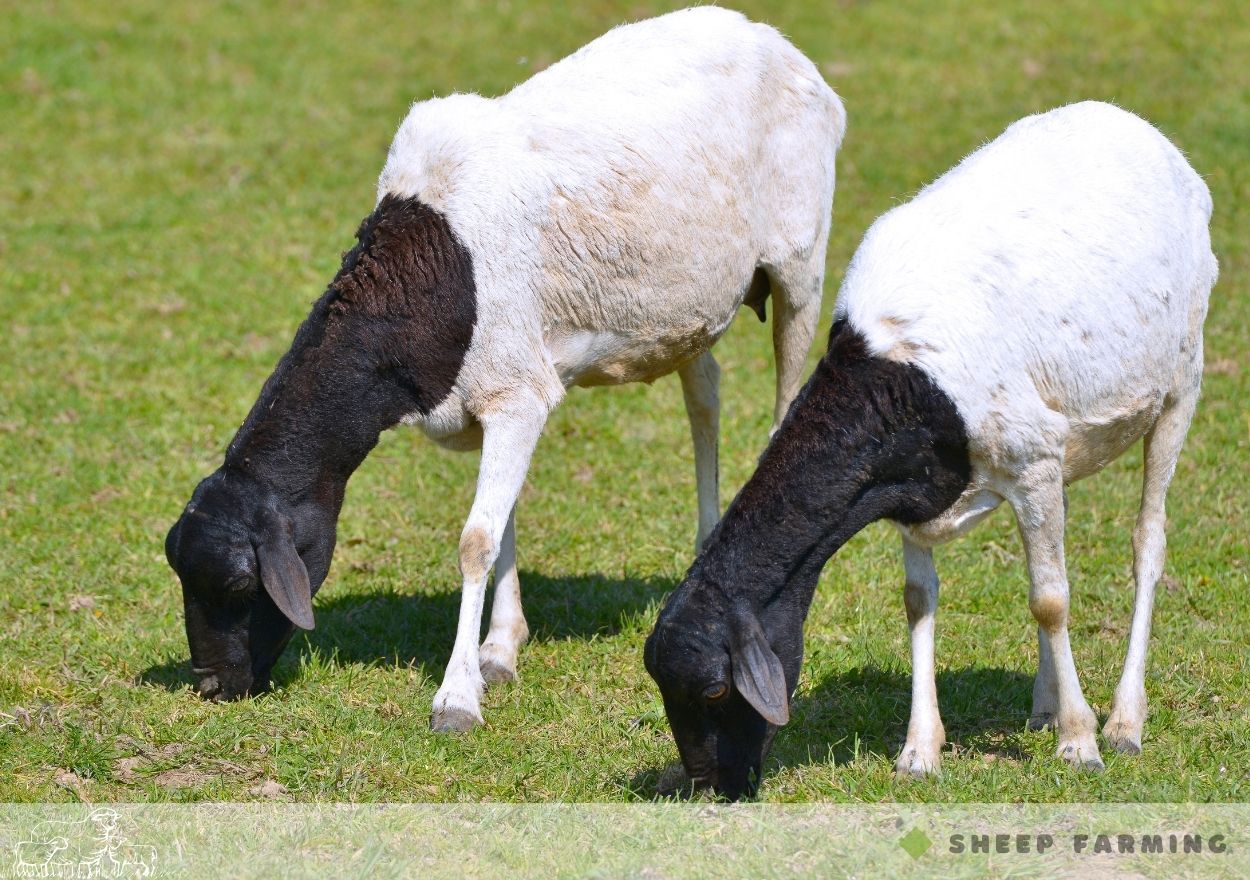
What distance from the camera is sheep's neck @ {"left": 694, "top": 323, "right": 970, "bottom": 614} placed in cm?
520

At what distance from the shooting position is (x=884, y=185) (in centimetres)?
1370

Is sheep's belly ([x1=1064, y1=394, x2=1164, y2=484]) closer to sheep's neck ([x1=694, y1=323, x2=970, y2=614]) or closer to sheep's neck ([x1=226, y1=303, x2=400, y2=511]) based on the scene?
sheep's neck ([x1=694, y1=323, x2=970, y2=614])

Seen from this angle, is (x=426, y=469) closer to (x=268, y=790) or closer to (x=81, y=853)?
(x=268, y=790)

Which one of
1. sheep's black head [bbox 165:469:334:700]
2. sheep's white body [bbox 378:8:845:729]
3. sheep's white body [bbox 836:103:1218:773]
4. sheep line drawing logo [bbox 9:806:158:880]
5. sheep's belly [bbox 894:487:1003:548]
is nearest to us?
sheep line drawing logo [bbox 9:806:158:880]

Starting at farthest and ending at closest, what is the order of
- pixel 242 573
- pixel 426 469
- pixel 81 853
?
pixel 426 469
pixel 242 573
pixel 81 853

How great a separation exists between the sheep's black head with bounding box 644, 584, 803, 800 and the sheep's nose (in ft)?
7.13

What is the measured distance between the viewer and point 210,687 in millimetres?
6484

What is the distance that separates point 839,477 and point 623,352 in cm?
193

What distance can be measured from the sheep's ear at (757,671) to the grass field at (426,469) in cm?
56

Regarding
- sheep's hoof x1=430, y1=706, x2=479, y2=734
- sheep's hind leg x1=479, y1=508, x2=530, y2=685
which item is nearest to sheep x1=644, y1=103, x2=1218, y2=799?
sheep's hoof x1=430, y1=706, x2=479, y2=734

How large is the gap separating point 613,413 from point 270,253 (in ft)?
12.7

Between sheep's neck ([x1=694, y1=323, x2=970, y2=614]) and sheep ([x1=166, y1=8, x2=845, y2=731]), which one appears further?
sheep ([x1=166, y1=8, x2=845, y2=731])

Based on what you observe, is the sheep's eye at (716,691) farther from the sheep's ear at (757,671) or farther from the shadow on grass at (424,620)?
the shadow on grass at (424,620)

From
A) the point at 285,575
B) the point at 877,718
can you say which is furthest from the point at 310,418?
the point at 877,718
